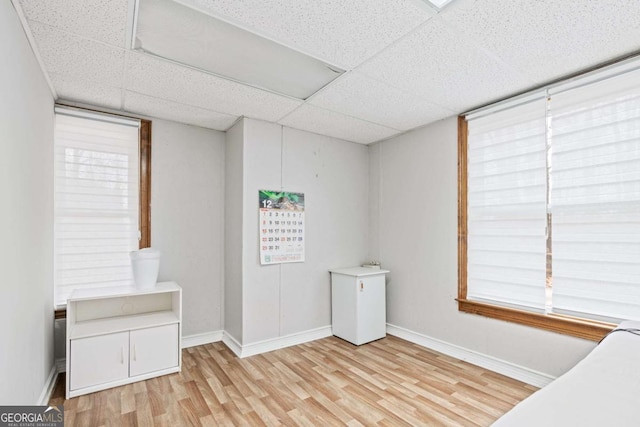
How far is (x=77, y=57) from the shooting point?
2111 millimetres

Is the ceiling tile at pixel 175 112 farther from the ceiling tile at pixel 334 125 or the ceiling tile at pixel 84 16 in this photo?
the ceiling tile at pixel 84 16

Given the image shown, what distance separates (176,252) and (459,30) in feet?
10.3

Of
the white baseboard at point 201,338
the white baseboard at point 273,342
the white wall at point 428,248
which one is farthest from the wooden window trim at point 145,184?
the white wall at point 428,248

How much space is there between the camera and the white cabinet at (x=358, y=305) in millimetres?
3463

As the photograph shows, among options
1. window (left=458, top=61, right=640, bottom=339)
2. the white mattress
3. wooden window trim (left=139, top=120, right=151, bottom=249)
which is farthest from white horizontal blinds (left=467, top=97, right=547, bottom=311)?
wooden window trim (left=139, top=120, right=151, bottom=249)

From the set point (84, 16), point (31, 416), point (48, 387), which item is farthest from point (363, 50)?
point (48, 387)

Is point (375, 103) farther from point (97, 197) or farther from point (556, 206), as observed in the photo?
point (97, 197)

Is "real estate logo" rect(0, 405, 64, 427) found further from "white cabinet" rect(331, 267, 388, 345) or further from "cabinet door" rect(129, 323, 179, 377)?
"white cabinet" rect(331, 267, 388, 345)

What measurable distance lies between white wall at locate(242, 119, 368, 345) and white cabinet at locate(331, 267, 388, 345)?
0.57 ft

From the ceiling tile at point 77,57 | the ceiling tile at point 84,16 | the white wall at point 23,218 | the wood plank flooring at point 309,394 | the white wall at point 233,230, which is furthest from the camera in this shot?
the white wall at point 233,230

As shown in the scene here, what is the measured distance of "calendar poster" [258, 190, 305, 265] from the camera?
11.0 ft

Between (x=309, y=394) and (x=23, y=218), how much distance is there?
7.18 ft

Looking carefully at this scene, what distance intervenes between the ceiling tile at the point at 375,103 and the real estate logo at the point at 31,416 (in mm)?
2746

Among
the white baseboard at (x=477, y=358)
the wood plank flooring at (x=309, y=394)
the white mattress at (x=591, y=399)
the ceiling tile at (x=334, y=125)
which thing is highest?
the ceiling tile at (x=334, y=125)
